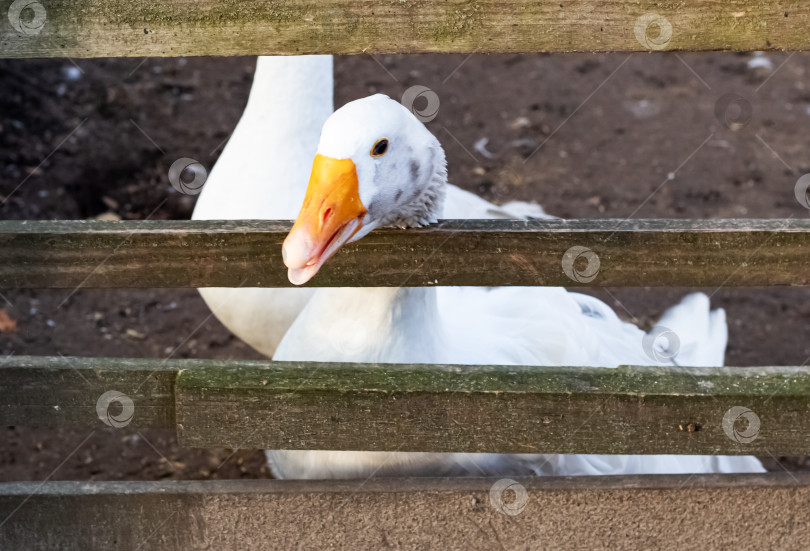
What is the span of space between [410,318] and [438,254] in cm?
36

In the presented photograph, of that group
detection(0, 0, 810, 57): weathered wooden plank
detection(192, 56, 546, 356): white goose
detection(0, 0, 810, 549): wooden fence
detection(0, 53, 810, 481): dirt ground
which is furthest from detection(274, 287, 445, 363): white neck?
detection(0, 53, 810, 481): dirt ground

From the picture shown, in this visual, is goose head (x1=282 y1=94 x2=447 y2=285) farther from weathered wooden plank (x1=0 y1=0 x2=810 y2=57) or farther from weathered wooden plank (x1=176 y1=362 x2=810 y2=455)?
weathered wooden plank (x1=176 y1=362 x2=810 y2=455)

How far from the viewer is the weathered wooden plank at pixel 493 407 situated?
2021mm

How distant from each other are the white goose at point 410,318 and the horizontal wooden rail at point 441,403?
0.29 metres

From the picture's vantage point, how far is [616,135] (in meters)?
5.61

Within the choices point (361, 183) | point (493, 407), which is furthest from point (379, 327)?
point (361, 183)

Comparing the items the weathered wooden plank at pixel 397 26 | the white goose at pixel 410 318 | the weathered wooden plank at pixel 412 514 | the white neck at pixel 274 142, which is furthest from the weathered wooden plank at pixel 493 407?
the white neck at pixel 274 142

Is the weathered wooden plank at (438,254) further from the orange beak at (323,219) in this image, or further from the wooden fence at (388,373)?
the orange beak at (323,219)

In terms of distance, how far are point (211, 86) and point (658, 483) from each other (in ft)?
15.0

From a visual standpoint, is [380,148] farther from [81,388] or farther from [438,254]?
[81,388]

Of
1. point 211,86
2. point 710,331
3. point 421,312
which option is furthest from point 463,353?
point 211,86

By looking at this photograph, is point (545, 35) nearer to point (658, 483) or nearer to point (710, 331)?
point (658, 483)

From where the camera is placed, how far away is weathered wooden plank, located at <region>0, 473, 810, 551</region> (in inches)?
87.9

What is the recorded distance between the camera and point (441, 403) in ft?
6.69
